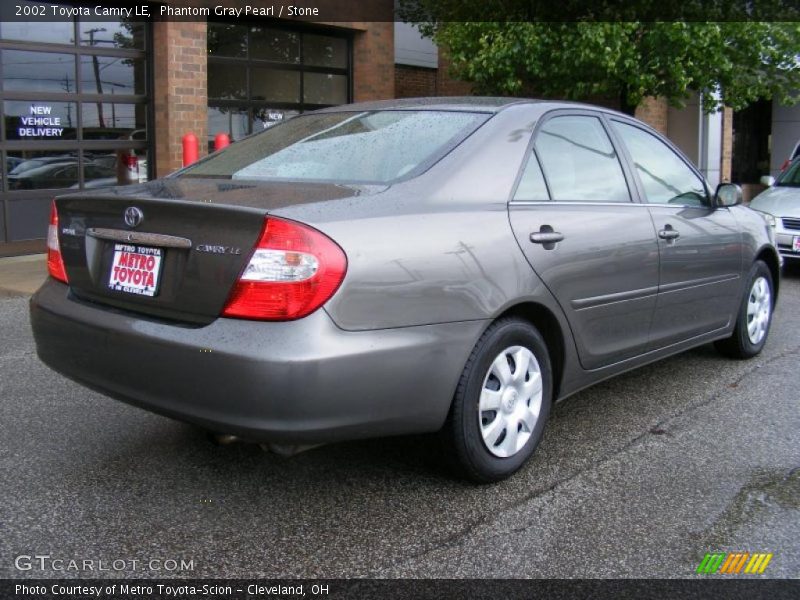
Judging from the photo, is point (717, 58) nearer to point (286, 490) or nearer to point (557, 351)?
point (557, 351)

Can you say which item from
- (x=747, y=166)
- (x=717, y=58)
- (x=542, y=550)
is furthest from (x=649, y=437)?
(x=747, y=166)

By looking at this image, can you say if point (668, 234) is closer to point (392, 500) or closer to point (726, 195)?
point (726, 195)

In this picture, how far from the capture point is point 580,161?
4293 mm

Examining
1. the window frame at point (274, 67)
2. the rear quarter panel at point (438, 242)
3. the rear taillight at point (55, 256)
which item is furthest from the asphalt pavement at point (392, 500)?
the window frame at point (274, 67)

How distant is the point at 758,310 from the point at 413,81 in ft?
41.3

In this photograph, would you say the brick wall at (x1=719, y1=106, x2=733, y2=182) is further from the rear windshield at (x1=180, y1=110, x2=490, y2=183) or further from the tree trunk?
the rear windshield at (x1=180, y1=110, x2=490, y2=183)

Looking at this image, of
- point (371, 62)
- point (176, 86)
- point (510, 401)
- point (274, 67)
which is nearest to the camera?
point (510, 401)

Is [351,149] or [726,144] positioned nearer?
[351,149]

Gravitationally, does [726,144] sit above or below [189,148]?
above

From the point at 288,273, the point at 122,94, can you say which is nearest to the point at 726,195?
the point at 288,273

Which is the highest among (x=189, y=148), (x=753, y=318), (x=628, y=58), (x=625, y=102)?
(x=628, y=58)

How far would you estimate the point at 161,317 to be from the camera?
10.5 ft

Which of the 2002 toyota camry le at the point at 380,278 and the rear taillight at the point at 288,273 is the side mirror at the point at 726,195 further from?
the rear taillight at the point at 288,273

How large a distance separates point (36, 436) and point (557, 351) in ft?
8.07
